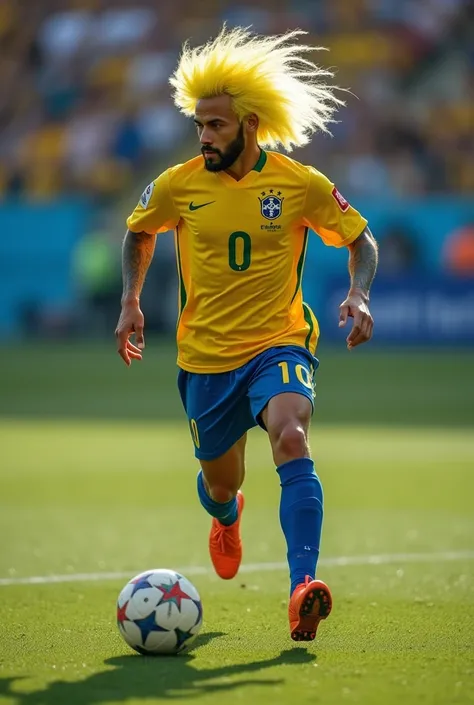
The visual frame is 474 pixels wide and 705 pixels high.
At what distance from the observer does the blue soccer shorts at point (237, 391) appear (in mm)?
5457

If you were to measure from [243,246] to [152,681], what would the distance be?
215cm

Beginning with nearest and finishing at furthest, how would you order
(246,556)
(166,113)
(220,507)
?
(220,507)
(246,556)
(166,113)

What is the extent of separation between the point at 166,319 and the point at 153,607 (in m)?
24.6

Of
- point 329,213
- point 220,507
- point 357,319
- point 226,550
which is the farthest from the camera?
point 226,550

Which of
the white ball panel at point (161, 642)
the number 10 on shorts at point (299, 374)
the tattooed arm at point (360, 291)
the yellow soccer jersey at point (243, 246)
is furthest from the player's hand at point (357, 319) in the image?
the white ball panel at point (161, 642)

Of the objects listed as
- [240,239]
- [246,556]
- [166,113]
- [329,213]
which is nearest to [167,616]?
[240,239]

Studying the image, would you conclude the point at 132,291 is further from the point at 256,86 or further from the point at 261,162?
the point at 256,86

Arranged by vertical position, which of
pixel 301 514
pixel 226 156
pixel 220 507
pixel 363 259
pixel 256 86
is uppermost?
pixel 256 86

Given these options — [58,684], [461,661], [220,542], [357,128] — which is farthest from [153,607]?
[357,128]

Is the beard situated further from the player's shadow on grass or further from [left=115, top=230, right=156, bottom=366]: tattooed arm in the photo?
the player's shadow on grass

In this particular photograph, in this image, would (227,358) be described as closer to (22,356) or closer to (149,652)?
(149,652)

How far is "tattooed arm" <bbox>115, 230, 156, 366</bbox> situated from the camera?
5.77m

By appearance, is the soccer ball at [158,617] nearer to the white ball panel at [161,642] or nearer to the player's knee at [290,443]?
the white ball panel at [161,642]

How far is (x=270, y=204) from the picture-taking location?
5719mm
